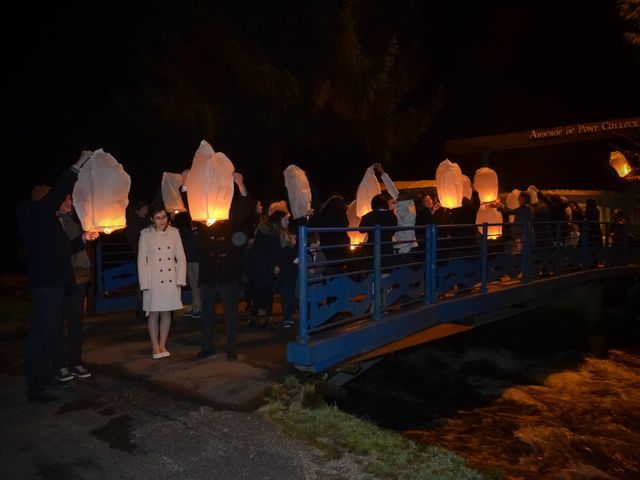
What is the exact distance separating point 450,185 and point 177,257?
14.7 feet

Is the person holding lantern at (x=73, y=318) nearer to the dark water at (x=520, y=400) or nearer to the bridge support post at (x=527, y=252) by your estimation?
the dark water at (x=520, y=400)

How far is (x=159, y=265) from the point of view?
5684 millimetres

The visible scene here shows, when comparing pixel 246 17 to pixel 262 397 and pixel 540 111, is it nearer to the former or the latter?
pixel 540 111

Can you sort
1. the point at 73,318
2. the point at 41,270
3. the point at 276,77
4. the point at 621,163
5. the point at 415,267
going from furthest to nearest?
the point at 276,77, the point at 621,163, the point at 415,267, the point at 73,318, the point at 41,270

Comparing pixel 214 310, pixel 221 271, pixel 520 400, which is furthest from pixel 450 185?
pixel 214 310

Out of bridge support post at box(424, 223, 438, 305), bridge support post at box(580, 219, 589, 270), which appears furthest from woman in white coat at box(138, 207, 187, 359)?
bridge support post at box(580, 219, 589, 270)

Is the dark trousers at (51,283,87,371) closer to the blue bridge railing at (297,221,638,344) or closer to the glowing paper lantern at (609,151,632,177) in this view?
the blue bridge railing at (297,221,638,344)

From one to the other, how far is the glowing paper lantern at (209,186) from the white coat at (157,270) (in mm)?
425

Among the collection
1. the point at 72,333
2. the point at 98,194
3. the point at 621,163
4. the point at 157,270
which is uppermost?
the point at 621,163

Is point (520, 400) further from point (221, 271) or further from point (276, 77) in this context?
point (276, 77)

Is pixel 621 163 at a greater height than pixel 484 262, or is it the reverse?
pixel 621 163

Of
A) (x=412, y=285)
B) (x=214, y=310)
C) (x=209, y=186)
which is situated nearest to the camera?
(x=209, y=186)

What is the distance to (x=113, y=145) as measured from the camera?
2089cm

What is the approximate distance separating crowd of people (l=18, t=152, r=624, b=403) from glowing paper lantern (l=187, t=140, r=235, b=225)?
0.23 meters
